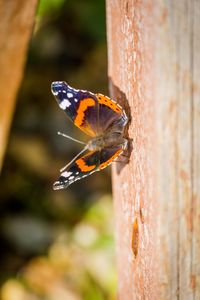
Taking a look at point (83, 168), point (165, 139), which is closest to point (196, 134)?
point (165, 139)

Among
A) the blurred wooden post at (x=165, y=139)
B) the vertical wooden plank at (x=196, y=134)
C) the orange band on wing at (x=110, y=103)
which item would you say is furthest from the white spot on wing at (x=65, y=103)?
the vertical wooden plank at (x=196, y=134)

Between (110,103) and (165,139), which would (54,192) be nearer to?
(110,103)

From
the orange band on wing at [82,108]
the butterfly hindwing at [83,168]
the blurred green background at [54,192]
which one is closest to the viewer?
the butterfly hindwing at [83,168]

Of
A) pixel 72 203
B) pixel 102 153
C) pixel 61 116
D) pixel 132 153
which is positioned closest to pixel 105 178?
pixel 72 203

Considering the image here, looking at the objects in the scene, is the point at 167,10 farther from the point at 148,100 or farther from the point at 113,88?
the point at 113,88

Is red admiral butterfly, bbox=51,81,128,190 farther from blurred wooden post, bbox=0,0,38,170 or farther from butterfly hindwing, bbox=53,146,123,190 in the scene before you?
blurred wooden post, bbox=0,0,38,170

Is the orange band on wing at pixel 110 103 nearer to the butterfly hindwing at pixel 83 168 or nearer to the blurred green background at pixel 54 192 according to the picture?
the butterfly hindwing at pixel 83 168
